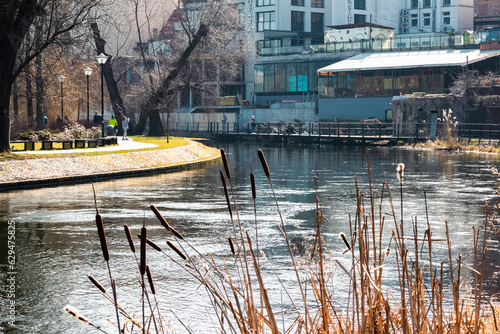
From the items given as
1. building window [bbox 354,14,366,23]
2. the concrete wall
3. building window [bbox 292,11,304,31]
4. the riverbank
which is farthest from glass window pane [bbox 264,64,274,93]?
the riverbank

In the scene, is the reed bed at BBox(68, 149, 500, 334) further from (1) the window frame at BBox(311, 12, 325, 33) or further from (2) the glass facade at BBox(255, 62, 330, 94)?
(1) the window frame at BBox(311, 12, 325, 33)

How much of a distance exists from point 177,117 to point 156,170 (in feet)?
135

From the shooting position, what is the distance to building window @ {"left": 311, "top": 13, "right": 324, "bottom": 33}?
8581cm

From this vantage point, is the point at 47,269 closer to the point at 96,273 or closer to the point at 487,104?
the point at 96,273

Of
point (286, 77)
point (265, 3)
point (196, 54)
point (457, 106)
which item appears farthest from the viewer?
point (265, 3)

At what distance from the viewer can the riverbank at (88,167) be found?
73.9 feet

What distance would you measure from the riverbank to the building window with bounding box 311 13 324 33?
55359 mm

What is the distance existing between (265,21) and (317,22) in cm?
622

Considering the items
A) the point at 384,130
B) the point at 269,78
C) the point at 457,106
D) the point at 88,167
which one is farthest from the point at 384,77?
the point at 88,167

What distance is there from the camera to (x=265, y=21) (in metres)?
84.2

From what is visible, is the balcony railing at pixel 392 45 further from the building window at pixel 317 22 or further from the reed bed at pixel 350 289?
the reed bed at pixel 350 289

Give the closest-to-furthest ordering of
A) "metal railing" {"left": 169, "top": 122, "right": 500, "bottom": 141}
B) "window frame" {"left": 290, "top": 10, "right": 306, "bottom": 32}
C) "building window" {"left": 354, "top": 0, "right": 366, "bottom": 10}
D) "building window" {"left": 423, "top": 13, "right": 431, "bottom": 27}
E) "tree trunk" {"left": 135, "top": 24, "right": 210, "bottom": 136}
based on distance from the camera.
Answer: "metal railing" {"left": 169, "top": 122, "right": 500, "bottom": 141}, "tree trunk" {"left": 135, "top": 24, "right": 210, "bottom": 136}, "window frame" {"left": 290, "top": 10, "right": 306, "bottom": 32}, "building window" {"left": 423, "top": 13, "right": 431, "bottom": 27}, "building window" {"left": 354, "top": 0, "right": 366, "bottom": 10}

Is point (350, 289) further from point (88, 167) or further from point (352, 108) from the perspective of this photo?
point (352, 108)

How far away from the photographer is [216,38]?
158 feet
